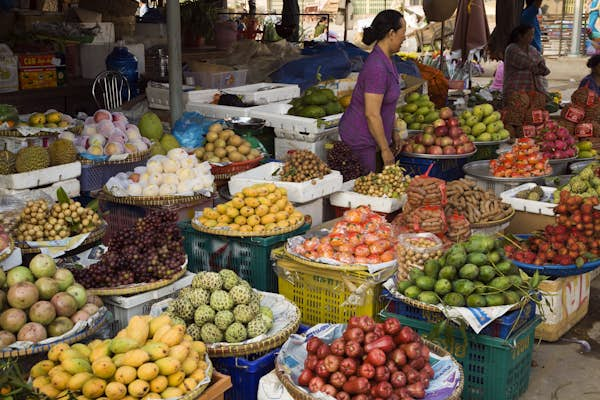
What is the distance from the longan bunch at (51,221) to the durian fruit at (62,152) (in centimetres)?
70

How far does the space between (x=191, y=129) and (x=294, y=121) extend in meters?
0.84

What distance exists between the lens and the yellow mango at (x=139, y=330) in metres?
2.86

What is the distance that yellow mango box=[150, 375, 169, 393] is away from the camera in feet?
8.61

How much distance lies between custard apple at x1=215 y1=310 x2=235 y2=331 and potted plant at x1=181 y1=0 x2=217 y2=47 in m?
6.45

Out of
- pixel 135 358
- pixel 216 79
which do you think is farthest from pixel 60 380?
pixel 216 79

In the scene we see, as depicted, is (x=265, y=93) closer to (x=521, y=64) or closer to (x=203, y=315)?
(x=521, y=64)

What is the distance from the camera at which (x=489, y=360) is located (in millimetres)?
3396

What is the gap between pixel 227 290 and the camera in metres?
3.37

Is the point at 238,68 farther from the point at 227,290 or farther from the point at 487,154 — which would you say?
the point at 227,290

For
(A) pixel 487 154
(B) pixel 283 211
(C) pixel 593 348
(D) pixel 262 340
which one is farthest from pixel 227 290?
(A) pixel 487 154

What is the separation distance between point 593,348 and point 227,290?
225 cm

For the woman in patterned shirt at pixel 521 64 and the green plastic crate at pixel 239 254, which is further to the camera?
the woman in patterned shirt at pixel 521 64

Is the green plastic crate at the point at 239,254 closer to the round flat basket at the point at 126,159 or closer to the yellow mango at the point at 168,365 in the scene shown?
the round flat basket at the point at 126,159

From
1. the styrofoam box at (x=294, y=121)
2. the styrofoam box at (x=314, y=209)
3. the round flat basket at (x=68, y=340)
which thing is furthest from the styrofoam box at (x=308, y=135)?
the round flat basket at (x=68, y=340)
